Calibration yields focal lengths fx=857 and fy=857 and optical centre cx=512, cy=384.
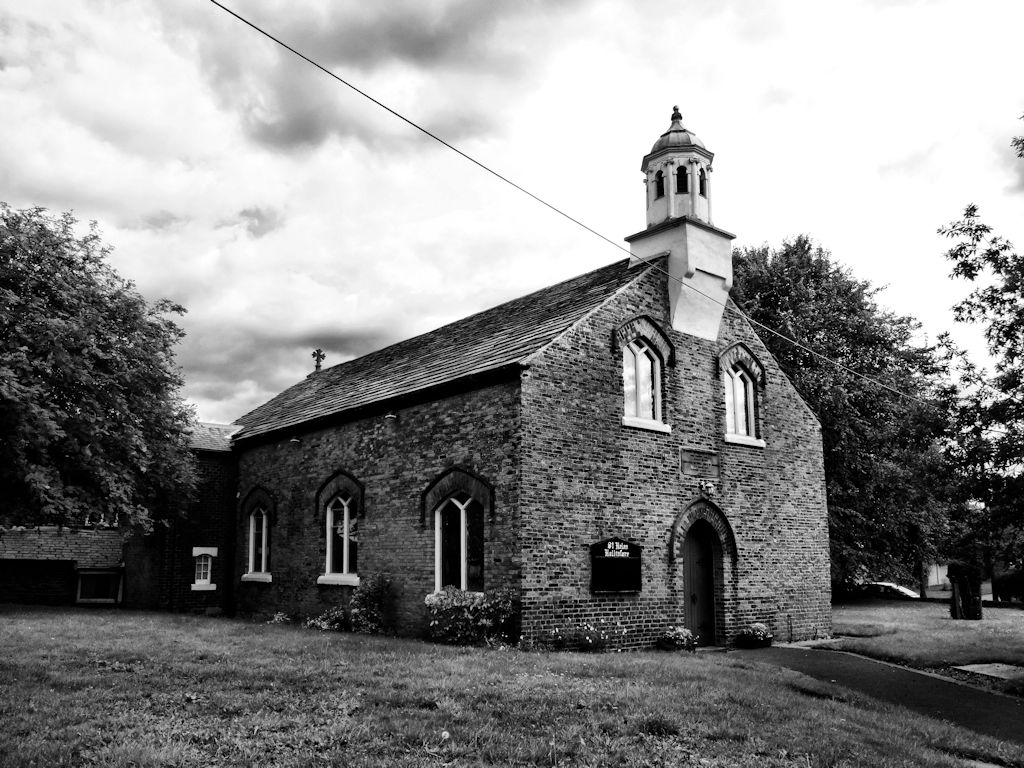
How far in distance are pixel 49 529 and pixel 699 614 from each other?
19854 millimetres

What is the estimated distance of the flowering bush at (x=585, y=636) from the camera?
1443 cm

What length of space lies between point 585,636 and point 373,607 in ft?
15.3

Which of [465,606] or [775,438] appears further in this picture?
[775,438]

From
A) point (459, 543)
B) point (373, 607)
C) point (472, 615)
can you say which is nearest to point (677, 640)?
point (472, 615)

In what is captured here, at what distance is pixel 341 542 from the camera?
1980 cm

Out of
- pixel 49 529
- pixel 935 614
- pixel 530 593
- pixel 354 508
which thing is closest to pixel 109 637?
pixel 354 508

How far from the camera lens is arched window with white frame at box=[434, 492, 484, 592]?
15.7 metres

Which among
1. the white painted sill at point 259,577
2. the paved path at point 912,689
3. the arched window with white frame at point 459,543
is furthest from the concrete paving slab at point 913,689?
the white painted sill at point 259,577

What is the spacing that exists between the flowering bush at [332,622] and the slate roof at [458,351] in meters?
4.48

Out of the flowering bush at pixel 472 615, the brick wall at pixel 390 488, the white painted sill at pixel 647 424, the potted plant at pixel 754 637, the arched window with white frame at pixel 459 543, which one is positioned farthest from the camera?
the potted plant at pixel 754 637

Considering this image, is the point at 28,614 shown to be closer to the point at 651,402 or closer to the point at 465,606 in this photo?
the point at 465,606

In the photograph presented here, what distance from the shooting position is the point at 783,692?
436 inches

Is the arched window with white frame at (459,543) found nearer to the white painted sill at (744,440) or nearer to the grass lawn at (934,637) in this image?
the white painted sill at (744,440)

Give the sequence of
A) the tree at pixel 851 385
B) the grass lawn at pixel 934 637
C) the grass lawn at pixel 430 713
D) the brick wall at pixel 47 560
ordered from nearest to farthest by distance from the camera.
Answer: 1. the grass lawn at pixel 430 713
2. the grass lawn at pixel 934 637
3. the brick wall at pixel 47 560
4. the tree at pixel 851 385
